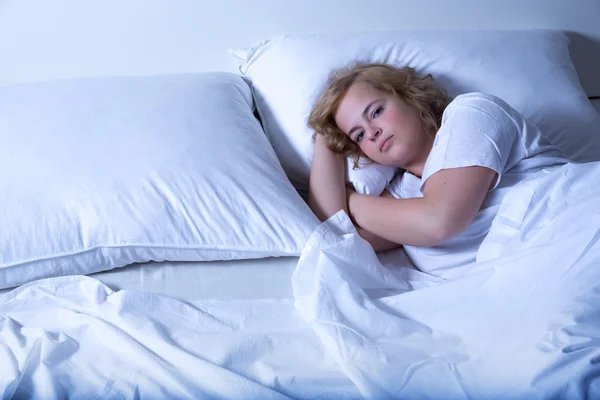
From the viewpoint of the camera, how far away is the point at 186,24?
5.11 feet

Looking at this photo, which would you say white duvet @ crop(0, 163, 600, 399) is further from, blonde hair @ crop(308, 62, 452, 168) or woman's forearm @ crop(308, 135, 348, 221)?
blonde hair @ crop(308, 62, 452, 168)

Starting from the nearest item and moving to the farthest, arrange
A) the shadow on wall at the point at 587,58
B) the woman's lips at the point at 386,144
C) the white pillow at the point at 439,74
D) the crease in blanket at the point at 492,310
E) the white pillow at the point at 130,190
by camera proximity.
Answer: the crease in blanket at the point at 492,310 < the white pillow at the point at 130,190 < the woman's lips at the point at 386,144 < the white pillow at the point at 439,74 < the shadow on wall at the point at 587,58

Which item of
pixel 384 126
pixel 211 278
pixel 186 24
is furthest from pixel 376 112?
pixel 186 24

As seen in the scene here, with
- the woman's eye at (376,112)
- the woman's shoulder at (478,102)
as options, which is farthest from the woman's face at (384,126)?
the woman's shoulder at (478,102)

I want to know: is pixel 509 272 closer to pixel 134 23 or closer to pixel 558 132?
pixel 558 132

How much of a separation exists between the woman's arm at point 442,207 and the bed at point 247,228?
0.22ft

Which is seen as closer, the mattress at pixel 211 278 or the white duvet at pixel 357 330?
the white duvet at pixel 357 330

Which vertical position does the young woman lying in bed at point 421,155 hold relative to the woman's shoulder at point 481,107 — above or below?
below

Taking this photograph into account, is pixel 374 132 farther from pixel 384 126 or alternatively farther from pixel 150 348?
pixel 150 348

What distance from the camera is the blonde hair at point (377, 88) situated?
1299 mm

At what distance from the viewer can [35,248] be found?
1055 millimetres

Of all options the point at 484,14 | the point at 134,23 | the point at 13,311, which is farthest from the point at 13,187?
the point at 484,14

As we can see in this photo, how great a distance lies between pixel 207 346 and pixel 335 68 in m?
0.80

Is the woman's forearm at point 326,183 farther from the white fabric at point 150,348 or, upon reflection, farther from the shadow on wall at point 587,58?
the shadow on wall at point 587,58
